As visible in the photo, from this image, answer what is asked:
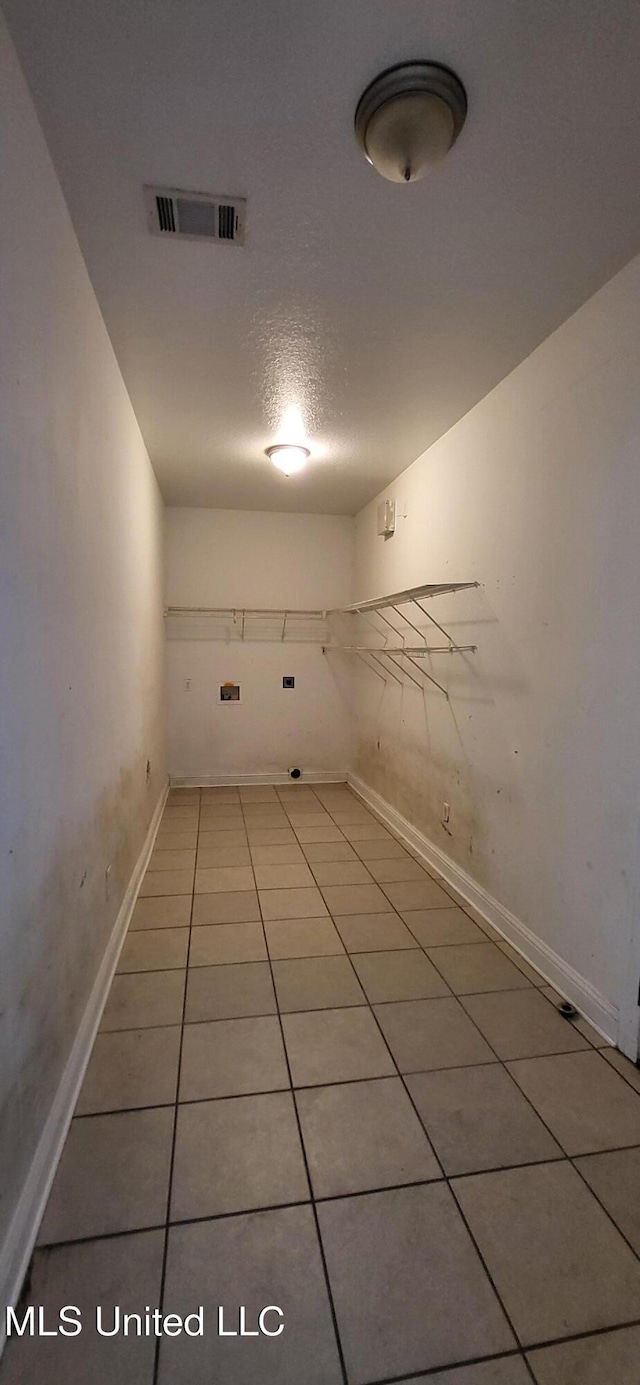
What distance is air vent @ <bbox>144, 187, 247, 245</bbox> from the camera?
56.1 inches

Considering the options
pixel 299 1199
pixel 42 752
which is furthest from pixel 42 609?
pixel 299 1199

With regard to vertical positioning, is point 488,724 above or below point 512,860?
Answer: above

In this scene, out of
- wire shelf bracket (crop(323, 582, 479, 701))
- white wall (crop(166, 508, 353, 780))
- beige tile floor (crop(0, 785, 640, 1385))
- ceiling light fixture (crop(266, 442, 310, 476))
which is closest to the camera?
beige tile floor (crop(0, 785, 640, 1385))

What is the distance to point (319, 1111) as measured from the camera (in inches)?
58.6

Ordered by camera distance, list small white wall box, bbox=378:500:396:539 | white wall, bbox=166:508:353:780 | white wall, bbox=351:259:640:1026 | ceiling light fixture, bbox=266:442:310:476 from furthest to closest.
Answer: white wall, bbox=166:508:353:780 → small white wall box, bbox=378:500:396:539 → ceiling light fixture, bbox=266:442:310:476 → white wall, bbox=351:259:640:1026

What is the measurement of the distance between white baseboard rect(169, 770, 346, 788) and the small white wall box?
7.34ft

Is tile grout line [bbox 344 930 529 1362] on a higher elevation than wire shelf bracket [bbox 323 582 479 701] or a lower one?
lower

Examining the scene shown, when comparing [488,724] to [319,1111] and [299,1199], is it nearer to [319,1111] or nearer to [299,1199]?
[319,1111]

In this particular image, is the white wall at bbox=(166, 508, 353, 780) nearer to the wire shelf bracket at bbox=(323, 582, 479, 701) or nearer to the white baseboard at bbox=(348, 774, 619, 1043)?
the wire shelf bracket at bbox=(323, 582, 479, 701)

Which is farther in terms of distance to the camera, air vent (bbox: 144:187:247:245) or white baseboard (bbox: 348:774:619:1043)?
white baseboard (bbox: 348:774:619:1043)

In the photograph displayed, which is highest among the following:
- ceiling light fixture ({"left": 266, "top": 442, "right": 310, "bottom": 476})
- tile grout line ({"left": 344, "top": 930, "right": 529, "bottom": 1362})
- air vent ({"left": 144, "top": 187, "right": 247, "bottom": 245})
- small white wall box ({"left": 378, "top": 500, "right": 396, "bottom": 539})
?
ceiling light fixture ({"left": 266, "top": 442, "right": 310, "bottom": 476})

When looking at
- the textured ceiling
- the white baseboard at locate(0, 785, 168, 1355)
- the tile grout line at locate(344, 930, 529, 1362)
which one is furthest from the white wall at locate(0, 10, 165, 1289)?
the tile grout line at locate(344, 930, 529, 1362)

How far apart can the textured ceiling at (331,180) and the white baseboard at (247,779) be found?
3.22 metres

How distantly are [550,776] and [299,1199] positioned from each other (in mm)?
1490
